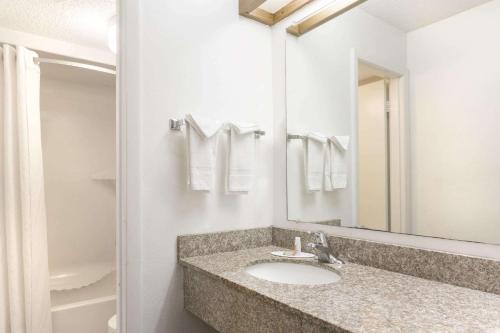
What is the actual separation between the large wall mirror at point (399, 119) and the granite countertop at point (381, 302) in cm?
20

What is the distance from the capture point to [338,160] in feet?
4.96

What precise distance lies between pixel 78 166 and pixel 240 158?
1.93 meters

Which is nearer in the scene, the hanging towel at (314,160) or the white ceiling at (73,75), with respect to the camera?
the hanging towel at (314,160)

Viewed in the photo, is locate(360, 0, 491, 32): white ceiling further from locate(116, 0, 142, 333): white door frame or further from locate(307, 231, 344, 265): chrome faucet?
locate(116, 0, 142, 333): white door frame

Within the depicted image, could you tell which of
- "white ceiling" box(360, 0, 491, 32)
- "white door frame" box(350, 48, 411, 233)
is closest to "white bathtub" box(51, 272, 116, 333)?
"white door frame" box(350, 48, 411, 233)

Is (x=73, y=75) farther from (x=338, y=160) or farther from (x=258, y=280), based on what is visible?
(x=258, y=280)

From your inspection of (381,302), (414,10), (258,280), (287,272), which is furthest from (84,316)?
(414,10)

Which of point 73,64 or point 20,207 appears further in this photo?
point 73,64

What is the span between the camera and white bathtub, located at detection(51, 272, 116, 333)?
218 centimetres

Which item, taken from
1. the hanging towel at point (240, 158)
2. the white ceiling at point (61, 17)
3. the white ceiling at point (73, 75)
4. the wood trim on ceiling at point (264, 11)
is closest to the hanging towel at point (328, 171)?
the hanging towel at point (240, 158)

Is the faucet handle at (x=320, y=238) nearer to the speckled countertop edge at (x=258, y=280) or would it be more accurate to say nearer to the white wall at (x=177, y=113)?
the speckled countertop edge at (x=258, y=280)

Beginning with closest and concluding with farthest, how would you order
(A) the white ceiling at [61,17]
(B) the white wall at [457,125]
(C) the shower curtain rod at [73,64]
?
1. (B) the white wall at [457,125]
2. (A) the white ceiling at [61,17]
3. (C) the shower curtain rod at [73,64]

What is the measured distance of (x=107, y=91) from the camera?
2.96 metres

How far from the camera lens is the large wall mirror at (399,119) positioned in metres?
1.04
